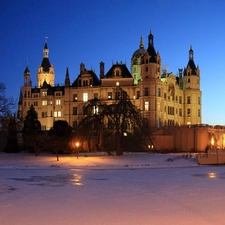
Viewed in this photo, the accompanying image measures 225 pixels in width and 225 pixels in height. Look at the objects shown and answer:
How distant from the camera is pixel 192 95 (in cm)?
8056

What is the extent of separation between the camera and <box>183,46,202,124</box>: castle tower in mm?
80200

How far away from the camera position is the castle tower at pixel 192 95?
263ft

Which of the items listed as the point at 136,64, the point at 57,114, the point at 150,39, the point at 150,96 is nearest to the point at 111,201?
the point at 150,96

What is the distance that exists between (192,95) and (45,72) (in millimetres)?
40057

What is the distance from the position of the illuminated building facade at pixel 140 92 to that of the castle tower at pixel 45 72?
1335 cm

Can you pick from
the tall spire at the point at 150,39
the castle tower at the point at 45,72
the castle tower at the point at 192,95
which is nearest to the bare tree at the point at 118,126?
the tall spire at the point at 150,39

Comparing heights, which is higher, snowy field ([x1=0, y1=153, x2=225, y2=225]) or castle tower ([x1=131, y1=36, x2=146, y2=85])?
castle tower ([x1=131, y1=36, x2=146, y2=85])

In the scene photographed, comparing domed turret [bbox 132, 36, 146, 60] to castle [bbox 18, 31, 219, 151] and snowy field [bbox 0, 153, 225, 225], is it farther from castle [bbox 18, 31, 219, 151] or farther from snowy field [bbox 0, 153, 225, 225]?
snowy field [bbox 0, 153, 225, 225]

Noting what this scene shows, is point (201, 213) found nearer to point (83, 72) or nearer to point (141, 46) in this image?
point (83, 72)

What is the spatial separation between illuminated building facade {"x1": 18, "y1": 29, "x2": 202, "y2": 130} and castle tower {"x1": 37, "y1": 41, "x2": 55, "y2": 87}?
1335 centimetres

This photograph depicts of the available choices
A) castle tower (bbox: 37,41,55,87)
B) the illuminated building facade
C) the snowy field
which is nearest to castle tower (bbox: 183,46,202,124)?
the illuminated building facade

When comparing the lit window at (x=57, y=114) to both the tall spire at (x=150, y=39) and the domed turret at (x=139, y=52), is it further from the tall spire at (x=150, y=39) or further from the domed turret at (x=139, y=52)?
the tall spire at (x=150, y=39)

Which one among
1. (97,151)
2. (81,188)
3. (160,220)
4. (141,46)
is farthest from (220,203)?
(141,46)

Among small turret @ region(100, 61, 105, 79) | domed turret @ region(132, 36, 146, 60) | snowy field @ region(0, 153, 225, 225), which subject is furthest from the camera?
domed turret @ region(132, 36, 146, 60)
